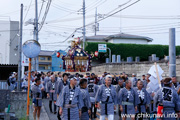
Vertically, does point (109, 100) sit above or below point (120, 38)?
below

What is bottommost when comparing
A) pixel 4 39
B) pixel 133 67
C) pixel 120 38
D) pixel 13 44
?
pixel 133 67

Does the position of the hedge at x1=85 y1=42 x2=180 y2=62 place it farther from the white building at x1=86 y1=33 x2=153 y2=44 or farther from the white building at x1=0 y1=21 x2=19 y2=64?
the white building at x1=0 y1=21 x2=19 y2=64

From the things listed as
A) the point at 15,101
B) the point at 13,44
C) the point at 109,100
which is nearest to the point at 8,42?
the point at 13,44

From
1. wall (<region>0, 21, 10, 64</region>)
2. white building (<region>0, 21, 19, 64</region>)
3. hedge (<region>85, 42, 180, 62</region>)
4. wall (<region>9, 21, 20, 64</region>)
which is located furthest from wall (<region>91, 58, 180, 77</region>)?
wall (<region>0, 21, 10, 64</region>)

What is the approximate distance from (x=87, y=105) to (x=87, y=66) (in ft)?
85.2

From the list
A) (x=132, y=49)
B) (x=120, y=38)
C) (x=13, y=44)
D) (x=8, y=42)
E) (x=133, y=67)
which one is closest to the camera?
(x=133, y=67)

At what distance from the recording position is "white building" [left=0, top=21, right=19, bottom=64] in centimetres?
4544

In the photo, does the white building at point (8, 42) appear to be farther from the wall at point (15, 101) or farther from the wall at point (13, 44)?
the wall at point (15, 101)

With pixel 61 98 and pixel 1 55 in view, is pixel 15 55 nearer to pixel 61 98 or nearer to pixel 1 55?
pixel 1 55

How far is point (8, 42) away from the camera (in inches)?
1825

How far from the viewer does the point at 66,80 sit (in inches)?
432

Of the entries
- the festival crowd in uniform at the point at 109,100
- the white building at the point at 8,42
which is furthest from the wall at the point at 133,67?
the white building at the point at 8,42

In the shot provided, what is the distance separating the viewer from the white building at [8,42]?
149 ft

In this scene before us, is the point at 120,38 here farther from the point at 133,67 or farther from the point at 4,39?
the point at 133,67
